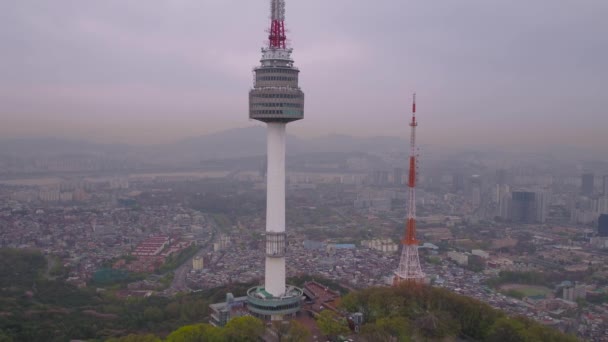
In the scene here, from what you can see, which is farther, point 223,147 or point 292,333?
point 223,147

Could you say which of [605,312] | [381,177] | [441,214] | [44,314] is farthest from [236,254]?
[381,177]

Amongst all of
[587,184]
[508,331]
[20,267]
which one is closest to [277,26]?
[508,331]

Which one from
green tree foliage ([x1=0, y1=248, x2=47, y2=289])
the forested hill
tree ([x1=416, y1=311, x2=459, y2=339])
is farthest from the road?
tree ([x1=416, y1=311, x2=459, y2=339])

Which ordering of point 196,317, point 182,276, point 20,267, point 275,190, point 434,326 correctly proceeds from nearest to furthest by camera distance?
point 434,326 < point 275,190 < point 196,317 < point 20,267 < point 182,276

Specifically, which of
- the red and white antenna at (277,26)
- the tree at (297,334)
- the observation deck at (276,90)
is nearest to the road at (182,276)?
the observation deck at (276,90)

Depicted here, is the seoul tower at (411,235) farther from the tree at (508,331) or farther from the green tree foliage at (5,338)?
the green tree foliage at (5,338)

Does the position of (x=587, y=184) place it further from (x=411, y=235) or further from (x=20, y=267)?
(x=20, y=267)

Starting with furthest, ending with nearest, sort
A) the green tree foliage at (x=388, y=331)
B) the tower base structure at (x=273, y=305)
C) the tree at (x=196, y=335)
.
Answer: the tower base structure at (x=273, y=305) → the tree at (x=196, y=335) → the green tree foliage at (x=388, y=331)
